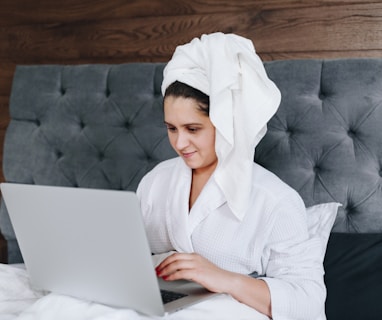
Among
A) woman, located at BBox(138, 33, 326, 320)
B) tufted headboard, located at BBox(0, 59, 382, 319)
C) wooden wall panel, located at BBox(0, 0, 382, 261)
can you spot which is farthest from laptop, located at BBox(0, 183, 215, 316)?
wooden wall panel, located at BBox(0, 0, 382, 261)

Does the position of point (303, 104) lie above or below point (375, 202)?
above

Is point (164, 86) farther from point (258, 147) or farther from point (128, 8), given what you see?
point (128, 8)

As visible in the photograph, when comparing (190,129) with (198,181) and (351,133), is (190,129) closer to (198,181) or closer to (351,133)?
(198,181)

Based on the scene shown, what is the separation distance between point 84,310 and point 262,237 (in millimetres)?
488

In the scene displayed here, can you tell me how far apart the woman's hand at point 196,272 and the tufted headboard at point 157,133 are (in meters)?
0.39

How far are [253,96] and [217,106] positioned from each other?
3.6 inches

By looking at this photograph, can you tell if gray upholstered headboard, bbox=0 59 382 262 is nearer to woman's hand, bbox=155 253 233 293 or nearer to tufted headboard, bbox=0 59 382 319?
tufted headboard, bbox=0 59 382 319

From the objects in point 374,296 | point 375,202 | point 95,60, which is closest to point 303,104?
point 375,202

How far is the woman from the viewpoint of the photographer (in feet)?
5.03

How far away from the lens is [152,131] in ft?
7.23

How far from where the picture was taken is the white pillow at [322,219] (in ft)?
5.92

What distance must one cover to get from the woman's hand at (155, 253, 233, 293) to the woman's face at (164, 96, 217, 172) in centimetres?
32

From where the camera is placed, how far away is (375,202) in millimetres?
1898

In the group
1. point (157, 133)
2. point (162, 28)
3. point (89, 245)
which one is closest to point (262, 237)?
point (89, 245)
